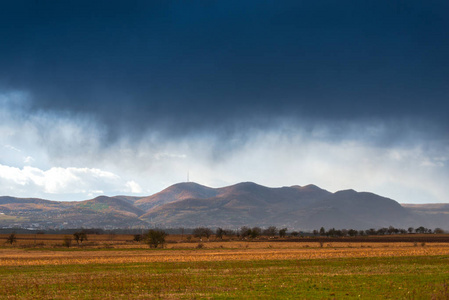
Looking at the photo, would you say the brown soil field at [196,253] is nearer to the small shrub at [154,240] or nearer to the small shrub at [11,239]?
the small shrub at [154,240]

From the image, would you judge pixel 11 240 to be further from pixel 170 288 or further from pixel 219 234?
pixel 170 288

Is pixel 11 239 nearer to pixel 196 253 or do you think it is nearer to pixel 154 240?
pixel 154 240

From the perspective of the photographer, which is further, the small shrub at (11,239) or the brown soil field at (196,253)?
the small shrub at (11,239)

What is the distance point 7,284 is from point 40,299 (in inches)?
404

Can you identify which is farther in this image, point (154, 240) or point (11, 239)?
point (11, 239)

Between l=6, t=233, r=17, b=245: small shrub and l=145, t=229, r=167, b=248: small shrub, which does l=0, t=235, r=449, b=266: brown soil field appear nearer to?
l=145, t=229, r=167, b=248: small shrub

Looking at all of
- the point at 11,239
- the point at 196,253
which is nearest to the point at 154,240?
the point at 196,253

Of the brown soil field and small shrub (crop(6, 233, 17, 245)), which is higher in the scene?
the brown soil field

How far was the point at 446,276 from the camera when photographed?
31.8 meters

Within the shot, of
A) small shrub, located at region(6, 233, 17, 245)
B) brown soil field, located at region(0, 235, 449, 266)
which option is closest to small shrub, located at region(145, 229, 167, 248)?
brown soil field, located at region(0, 235, 449, 266)

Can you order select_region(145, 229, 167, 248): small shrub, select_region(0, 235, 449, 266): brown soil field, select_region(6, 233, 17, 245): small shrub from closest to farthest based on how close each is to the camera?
1. select_region(0, 235, 449, 266): brown soil field
2. select_region(145, 229, 167, 248): small shrub
3. select_region(6, 233, 17, 245): small shrub

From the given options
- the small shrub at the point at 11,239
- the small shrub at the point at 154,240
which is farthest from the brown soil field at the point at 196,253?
the small shrub at the point at 11,239

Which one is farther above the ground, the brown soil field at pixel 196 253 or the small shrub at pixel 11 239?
the brown soil field at pixel 196 253

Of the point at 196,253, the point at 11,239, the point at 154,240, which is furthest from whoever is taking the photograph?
the point at 11,239
